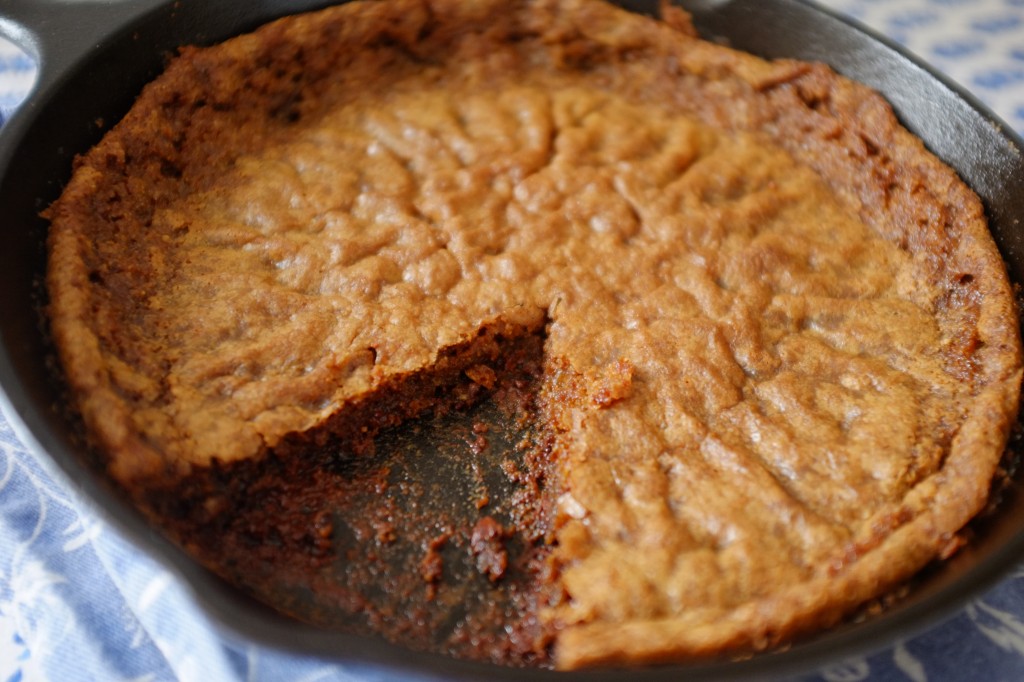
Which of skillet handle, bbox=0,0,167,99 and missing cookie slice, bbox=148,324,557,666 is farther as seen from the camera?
skillet handle, bbox=0,0,167,99

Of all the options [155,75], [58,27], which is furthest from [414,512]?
[58,27]

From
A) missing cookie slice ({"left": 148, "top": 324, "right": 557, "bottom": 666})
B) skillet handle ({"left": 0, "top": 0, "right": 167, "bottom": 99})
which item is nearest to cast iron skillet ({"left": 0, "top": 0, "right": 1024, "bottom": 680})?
skillet handle ({"left": 0, "top": 0, "right": 167, "bottom": 99})

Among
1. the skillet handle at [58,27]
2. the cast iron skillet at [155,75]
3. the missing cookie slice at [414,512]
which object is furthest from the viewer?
the skillet handle at [58,27]

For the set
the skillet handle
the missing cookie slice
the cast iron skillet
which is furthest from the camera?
the skillet handle

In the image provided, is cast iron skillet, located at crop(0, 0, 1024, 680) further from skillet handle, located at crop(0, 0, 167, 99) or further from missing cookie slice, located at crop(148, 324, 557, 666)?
missing cookie slice, located at crop(148, 324, 557, 666)

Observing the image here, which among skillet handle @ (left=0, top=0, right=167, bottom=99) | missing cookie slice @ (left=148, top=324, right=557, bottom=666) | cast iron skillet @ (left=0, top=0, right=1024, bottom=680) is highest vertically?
skillet handle @ (left=0, top=0, right=167, bottom=99)

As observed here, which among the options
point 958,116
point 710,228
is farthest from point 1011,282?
point 710,228

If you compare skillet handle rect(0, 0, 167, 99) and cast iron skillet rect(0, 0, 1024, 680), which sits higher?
skillet handle rect(0, 0, 167, 99)

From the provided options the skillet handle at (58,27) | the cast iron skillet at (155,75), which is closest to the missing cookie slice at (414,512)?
the cast iron skillet at (155,75)

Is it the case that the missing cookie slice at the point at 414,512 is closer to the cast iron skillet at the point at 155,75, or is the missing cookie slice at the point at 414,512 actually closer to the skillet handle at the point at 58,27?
the cast iron skillet at the point at 155,75
